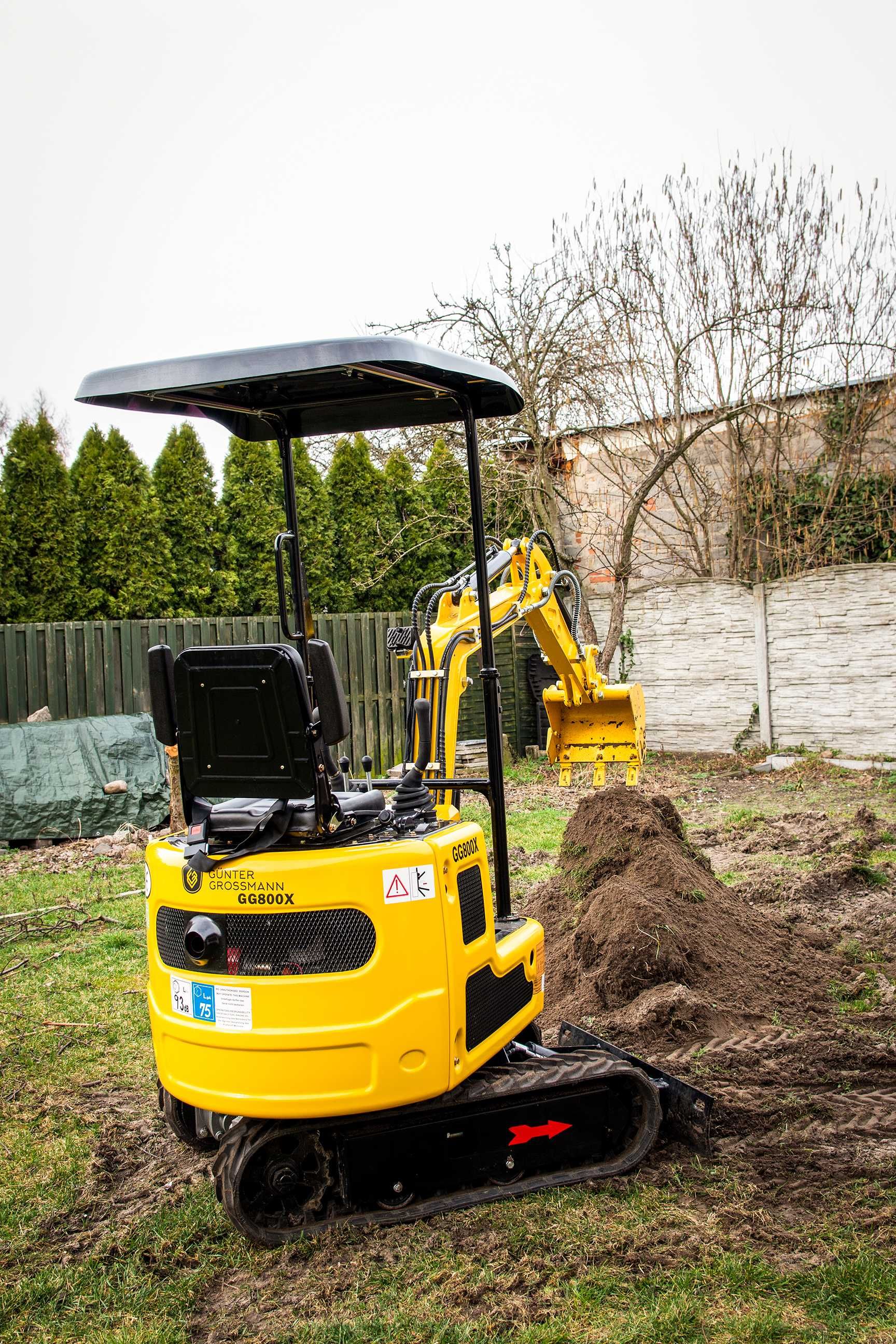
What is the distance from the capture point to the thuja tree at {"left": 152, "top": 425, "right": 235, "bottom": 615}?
11.8m

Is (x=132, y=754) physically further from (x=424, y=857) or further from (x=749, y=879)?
(x=424, y=857)

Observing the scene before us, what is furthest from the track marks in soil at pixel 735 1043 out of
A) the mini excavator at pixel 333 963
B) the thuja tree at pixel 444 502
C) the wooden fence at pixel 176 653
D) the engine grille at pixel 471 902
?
the thuja tree at pixel 444 502

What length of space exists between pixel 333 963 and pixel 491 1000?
0.68 meters

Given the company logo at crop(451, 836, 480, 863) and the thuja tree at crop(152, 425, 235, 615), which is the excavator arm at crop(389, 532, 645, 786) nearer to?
the company logo at crop(451, 836, 480, 863)

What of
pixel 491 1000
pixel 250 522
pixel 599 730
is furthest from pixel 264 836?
pixel 250 522

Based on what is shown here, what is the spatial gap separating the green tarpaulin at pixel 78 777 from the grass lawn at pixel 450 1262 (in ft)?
18.3

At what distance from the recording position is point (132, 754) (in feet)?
33.4

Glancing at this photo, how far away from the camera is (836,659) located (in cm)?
1165

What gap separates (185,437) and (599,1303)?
410 inches

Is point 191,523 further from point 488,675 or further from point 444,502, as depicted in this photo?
point 488,675

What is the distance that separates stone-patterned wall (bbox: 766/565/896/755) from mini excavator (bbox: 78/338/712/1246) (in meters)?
8.52

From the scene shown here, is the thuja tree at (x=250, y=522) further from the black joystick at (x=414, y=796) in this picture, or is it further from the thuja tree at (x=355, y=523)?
the black joystick at (x=414, y=796)

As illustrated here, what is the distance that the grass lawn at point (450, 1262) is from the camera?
9.09 ft

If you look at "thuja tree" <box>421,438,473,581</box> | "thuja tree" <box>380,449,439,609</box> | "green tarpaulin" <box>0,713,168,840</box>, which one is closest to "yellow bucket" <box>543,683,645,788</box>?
"green tarpaulin" <box>0,713,168,840</box>
